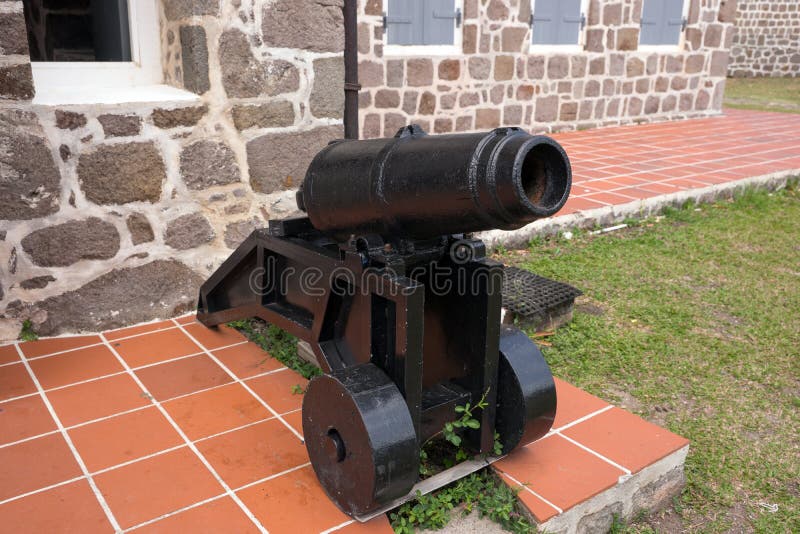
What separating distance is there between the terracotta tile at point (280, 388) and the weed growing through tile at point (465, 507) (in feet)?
2.31

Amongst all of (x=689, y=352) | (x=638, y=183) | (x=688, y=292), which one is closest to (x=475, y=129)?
(x=638, y=183)

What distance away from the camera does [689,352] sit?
3475 millimetres

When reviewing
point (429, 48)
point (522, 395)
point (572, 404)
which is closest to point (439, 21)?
point (429, 48)

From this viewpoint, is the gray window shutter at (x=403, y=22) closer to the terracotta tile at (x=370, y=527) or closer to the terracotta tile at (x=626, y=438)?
the terracotta tile at (x=626, y=438)

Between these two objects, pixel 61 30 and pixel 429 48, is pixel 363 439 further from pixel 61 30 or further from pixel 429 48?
pixel 429 48

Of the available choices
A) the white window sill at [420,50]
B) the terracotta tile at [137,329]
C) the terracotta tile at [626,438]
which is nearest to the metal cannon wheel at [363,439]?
the terracotta tile at [626,438]

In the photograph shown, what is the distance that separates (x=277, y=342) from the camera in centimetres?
331

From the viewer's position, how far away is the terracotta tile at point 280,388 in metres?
2.73

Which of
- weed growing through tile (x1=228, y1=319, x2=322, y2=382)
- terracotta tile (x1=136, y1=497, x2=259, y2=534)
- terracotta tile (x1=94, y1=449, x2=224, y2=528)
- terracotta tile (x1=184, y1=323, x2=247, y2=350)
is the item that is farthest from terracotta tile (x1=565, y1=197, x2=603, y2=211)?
terracotta tile (x1=136, y1=497, x2=259, y2=534)

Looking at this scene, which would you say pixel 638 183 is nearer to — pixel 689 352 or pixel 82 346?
pixel 689 352

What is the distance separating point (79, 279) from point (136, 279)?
25cm

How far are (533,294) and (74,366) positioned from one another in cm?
222

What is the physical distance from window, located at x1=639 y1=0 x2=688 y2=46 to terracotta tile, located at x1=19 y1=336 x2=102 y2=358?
8541 mm

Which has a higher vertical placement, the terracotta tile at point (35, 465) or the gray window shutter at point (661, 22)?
the gray window shutter at point (661, 22)
